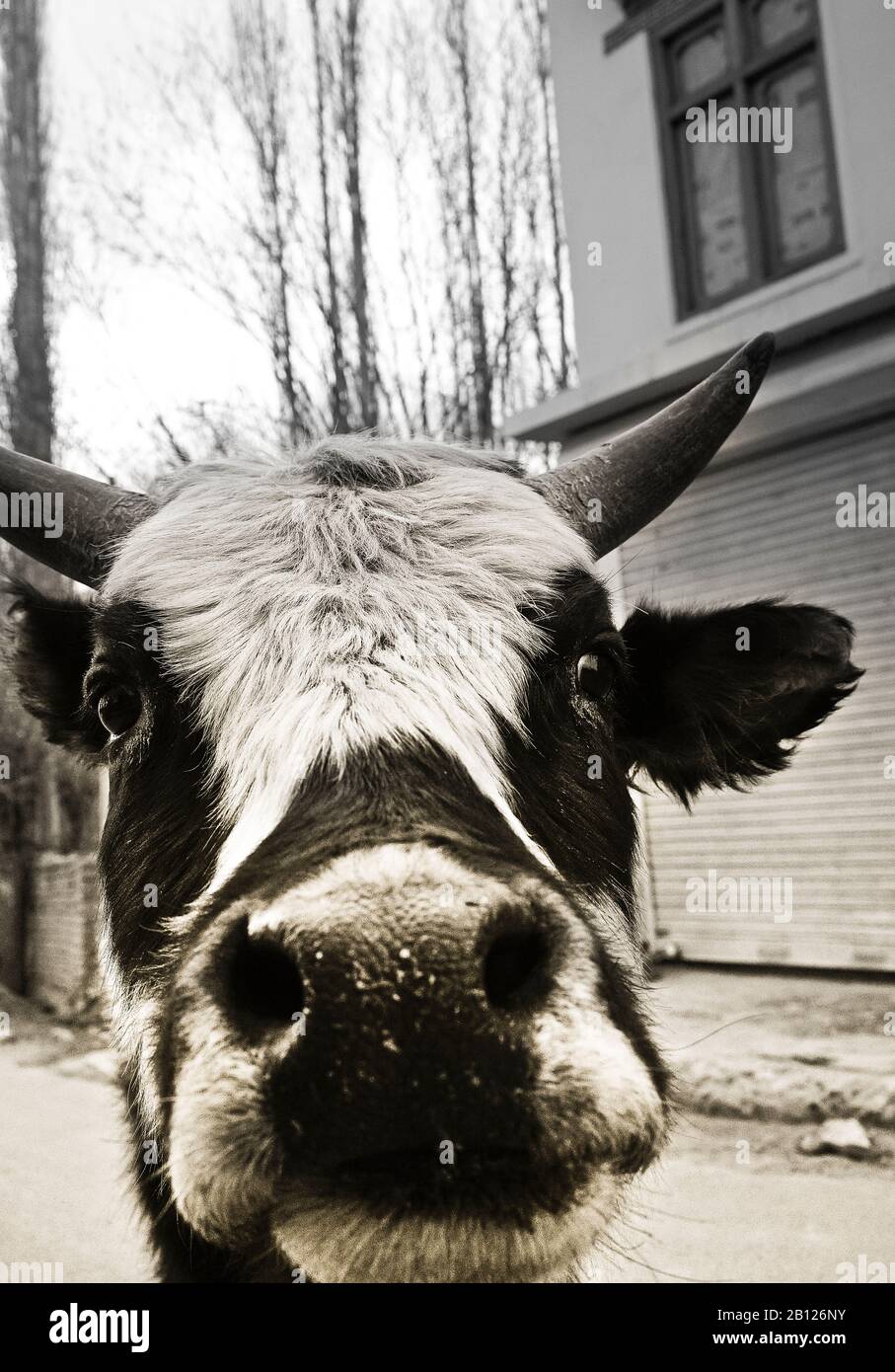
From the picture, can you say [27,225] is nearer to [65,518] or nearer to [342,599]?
[65,518]

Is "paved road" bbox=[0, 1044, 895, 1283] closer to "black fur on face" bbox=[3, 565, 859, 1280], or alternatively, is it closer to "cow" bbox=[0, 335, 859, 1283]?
"black fur on face" bbox=[3, 565, 859, 1280]

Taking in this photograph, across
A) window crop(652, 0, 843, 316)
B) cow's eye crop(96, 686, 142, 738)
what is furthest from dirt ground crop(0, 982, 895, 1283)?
window crop(652, 0, 843, 316)

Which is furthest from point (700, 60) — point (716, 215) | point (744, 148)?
point (716, 215)

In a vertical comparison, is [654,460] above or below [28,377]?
below

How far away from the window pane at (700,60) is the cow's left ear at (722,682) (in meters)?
6.25

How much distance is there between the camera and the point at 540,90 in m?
9.55

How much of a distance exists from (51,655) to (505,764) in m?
1.52

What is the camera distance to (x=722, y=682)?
291 cm

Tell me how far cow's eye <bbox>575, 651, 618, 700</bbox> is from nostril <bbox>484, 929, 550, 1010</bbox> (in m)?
0.97

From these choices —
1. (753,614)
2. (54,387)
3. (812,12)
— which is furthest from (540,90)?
(753,614)

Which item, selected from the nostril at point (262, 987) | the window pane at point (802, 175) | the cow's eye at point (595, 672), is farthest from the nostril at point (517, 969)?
the window pane at point (802, 175)

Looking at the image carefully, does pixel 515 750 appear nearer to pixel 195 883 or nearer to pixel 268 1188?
pixel 195 883

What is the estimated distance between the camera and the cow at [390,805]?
1.41m
